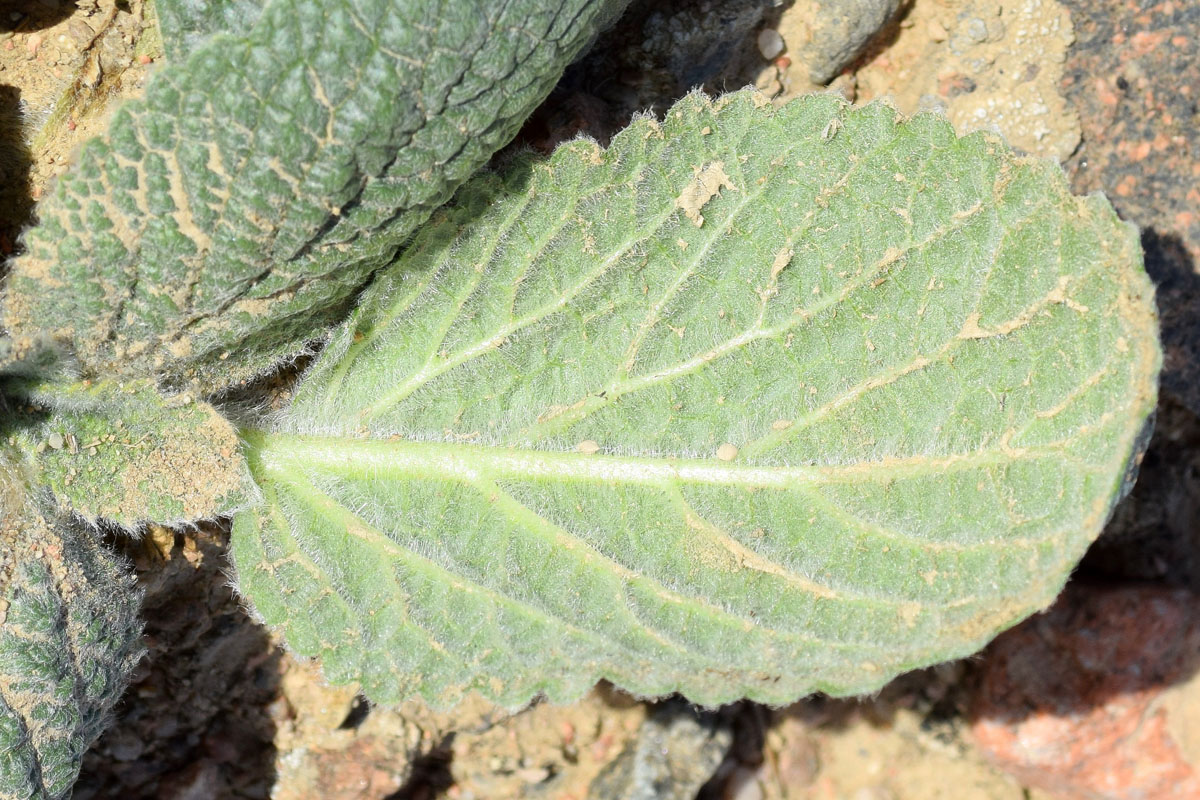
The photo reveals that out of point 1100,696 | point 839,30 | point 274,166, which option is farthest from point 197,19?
point 1100,696

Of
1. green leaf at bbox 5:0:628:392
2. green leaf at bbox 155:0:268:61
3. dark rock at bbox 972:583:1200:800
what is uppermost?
green leaf at bbox 155:0:268:61

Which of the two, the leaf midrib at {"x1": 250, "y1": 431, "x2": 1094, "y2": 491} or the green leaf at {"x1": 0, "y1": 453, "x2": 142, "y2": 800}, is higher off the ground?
the green leaf at {"x1": 0, "y1": 453, "x2": 142, "y2": 800}

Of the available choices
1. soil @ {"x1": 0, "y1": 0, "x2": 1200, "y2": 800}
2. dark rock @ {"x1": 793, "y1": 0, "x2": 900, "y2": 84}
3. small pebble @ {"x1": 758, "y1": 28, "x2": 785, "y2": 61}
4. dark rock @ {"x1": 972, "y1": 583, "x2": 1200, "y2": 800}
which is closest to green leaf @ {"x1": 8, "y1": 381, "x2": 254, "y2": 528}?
soil @ {"x1": 0, "y1": 0, "x2": 1200, "y2": 800}

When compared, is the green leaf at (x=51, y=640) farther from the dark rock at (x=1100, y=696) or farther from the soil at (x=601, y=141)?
the dark rock at (x=1100, y=696)

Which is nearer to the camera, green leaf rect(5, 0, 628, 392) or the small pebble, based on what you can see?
green leaf rect(5, 0, 628, 392)

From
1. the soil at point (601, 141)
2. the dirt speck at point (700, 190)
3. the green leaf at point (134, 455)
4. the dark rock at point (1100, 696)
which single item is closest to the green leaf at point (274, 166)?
the green leaf at point (134, 455)

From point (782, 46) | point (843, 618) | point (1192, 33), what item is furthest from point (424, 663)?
point (1192, 33)

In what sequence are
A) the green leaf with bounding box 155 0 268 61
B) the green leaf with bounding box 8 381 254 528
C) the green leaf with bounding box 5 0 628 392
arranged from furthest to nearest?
the green leaf with bounding box 8 381 254 528, the green leaf with bounding box 155 0 268 61, the green leaf with bounding box 5 0 628 392

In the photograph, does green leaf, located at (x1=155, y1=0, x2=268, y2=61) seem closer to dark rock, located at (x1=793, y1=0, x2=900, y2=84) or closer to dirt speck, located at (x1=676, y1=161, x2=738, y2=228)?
dirt speck, located at (x1=676, y1=161, x2=738, y2=228)
